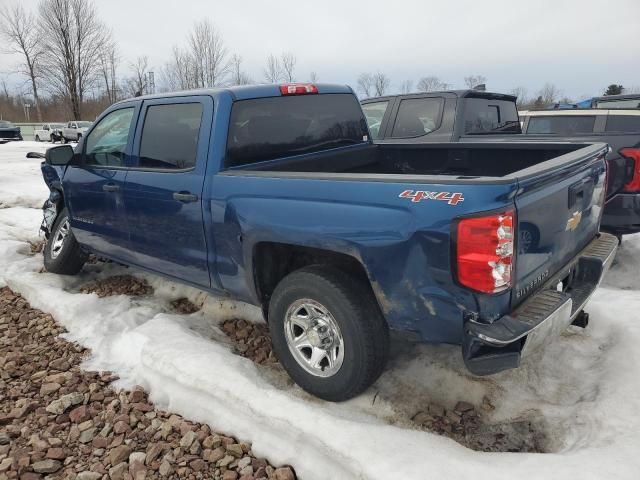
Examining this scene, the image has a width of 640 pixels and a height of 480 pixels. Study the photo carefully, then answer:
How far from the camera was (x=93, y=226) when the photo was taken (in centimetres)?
449

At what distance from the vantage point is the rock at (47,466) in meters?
2.55

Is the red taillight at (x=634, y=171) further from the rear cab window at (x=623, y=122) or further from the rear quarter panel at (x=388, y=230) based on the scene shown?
the rear quarter panel at (x=388, y=230)

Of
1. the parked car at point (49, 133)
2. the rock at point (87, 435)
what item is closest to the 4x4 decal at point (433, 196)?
the rock at point (87, 435)

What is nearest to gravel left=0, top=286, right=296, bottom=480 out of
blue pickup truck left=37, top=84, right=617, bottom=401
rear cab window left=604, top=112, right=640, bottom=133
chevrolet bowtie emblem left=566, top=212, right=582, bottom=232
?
blue pickup truck left=37, top=84, right=617, bottom=401

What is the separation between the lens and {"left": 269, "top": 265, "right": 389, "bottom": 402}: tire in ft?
8.68

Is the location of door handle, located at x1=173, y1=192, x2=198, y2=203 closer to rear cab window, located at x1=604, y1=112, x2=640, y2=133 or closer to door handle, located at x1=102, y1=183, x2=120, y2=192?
door handle, located at x1=102, y1=183, x2=120, y2=192

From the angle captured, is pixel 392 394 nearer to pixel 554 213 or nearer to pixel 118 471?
pixel 554 213

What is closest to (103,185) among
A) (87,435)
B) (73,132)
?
(87,435)

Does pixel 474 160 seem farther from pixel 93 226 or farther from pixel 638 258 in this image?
pixel 93 226

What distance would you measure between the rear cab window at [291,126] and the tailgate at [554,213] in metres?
1.75

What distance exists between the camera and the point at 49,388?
10.6ft

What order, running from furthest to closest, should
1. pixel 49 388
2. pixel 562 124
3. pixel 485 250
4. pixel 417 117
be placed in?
pixel 562 124 < pixel 417 117 < pixel 49 388 < pixel 485 250

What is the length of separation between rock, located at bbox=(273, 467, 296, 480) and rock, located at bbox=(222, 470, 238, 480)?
0.66 ft

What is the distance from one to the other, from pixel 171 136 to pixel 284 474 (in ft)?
8.04
